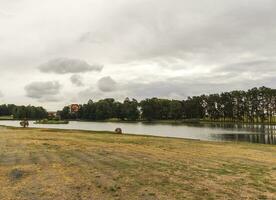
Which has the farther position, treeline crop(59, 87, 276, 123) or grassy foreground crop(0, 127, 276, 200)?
treeline crop(59, 87, 276, 123)

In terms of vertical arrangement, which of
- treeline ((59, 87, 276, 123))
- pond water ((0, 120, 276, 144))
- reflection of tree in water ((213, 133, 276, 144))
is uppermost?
treeline ((59, 87, 276, 123))

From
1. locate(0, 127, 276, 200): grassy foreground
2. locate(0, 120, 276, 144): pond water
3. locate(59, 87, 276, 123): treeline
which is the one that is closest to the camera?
locate(0, 127, 276, 200): grassy foreground

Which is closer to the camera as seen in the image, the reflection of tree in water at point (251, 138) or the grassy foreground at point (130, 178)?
the grassy foreground at point (130, 178)

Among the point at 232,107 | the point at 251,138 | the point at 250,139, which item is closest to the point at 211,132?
the point at 251,138

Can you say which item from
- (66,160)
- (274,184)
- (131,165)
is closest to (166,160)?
(131,165)

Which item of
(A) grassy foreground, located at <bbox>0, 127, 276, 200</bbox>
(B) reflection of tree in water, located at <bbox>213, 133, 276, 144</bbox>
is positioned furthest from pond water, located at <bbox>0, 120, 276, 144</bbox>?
(A) grassy foreground, located at <bbox>0, 127, 276, 200</bbox>

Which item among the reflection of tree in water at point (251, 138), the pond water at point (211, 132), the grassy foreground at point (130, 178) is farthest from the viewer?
the pond water at point (211, 132)

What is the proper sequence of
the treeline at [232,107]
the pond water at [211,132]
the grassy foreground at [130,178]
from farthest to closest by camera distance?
the treeline at [232,107] → the pond water at [211,132] → the grassy foreground at [130,178]

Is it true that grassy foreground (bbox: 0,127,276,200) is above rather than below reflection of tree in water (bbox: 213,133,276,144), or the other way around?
above

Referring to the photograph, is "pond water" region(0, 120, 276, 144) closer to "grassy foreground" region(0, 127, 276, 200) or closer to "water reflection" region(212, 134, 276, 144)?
"water reflection" region(212, 134, 276, 144)

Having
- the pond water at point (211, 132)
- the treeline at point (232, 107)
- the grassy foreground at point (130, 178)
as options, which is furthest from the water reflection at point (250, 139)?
the treeline at point (232, 107)

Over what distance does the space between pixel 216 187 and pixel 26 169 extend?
7744 mm

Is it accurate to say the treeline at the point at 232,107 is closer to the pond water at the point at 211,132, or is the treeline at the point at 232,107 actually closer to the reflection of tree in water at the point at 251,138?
the pond water at the point at 211,132

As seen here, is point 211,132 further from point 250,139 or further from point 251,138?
point 250,139
